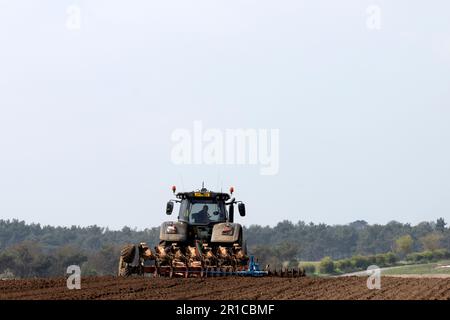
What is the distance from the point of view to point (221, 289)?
19609mm

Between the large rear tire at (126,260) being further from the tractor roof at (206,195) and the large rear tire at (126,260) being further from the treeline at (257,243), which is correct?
the treeline at (257,243)

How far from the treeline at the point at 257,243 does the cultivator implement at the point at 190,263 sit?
168 ft

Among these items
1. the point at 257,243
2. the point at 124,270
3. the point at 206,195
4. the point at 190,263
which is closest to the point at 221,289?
the point at 190,263

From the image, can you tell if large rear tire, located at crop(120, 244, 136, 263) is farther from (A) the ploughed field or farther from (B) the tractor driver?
(A) the ploughed field

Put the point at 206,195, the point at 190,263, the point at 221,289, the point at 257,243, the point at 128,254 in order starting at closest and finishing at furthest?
the point at 221,289, the point at 190,263, the point at 128,254, the point at 206,195, the point at 257,243

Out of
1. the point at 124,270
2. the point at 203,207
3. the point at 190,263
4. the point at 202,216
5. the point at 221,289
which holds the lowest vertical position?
the point at 221,289

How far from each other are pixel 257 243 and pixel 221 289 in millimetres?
121134

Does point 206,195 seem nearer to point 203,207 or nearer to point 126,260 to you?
point 203,207

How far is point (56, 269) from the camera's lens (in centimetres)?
7688

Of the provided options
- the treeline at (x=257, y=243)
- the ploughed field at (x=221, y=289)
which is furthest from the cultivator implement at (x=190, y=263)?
the treeline at (x=257, y=243)
